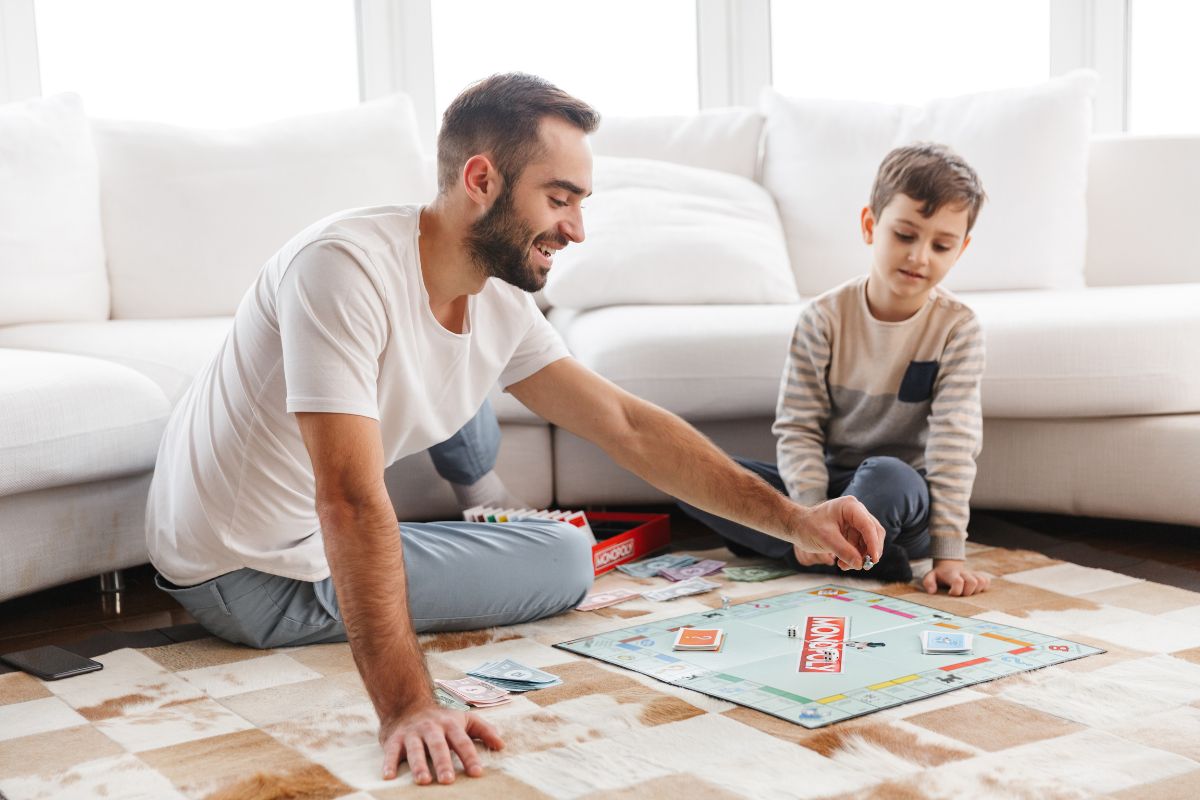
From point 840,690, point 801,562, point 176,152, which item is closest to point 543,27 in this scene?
point 176,152

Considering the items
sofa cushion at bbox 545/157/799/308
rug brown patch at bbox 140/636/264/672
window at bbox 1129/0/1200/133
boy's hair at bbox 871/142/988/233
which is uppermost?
window at bbox 1129/0/1200/133

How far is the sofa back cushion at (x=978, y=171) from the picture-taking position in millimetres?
3121

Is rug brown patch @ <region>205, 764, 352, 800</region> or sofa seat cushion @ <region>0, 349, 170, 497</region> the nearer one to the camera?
rug brown patch @ <region>205, 764, 352, 800</region>

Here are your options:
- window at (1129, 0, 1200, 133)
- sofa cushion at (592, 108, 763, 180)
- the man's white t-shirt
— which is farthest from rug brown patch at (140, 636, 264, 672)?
window at (1129, 0, 1200, 133)

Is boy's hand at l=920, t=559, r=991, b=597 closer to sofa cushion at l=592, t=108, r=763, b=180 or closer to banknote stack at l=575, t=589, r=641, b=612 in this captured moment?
banknote stack at l=575, t=589, r=641, b=612

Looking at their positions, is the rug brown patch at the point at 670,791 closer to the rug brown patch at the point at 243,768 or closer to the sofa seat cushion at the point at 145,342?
the rug brown patch at the point at 243,768

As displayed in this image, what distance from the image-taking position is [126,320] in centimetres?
287

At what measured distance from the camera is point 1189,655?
67.7 inches

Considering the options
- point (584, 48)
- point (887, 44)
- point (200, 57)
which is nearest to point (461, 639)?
point (200, 57)

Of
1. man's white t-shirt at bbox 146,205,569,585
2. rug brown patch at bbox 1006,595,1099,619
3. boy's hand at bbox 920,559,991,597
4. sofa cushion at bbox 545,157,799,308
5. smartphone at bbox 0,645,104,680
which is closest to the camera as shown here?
man's white t-shirt at bbox 146,205,569,585

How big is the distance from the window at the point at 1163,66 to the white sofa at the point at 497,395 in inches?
A: 42.3

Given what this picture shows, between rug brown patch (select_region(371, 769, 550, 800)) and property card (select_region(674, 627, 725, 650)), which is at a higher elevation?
rug brown patch (select_region(371, 769, 550, 800))

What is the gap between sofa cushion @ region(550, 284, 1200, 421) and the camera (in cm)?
235

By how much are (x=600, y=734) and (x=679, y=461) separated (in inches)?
18.6
